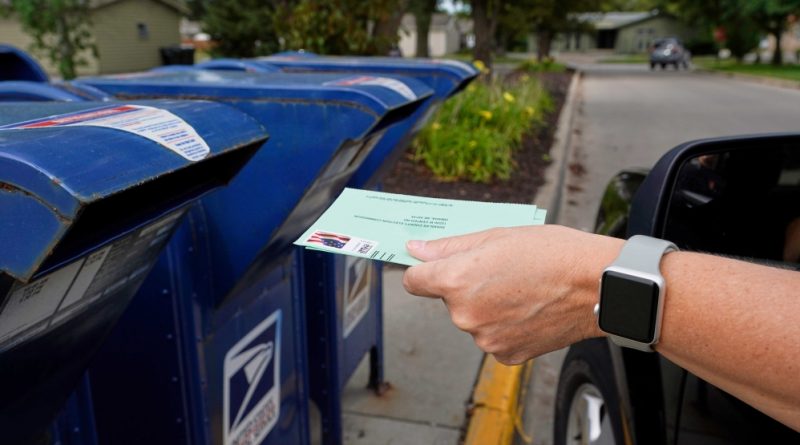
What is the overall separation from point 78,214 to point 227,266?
3.27ft

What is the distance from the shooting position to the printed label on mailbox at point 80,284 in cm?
111

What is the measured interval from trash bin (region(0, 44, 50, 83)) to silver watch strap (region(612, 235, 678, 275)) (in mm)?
2086

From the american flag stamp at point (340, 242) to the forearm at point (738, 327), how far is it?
53cm

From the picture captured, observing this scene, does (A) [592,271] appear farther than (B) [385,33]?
No

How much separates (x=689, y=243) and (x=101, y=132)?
5.24 feet

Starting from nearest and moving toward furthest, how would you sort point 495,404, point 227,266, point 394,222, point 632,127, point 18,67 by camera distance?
1. point 394,222
2. point 227,266
3. point 18,67
4. point 495,404
5. point 632,127

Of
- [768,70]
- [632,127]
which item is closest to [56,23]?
[632,127]

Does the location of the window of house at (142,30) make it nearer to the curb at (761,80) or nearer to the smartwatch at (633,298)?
the curb at (761,80)

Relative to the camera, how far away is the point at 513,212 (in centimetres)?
144

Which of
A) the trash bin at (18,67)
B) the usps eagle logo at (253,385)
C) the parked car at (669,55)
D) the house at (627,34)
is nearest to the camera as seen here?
the usps eagle logo at (253,385)

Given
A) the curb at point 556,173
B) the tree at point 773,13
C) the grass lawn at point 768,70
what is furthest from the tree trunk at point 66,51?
the tree at point 773,13

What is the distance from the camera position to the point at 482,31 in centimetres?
1995

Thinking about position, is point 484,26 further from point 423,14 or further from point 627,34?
point 627,34

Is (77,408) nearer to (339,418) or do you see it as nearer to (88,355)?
(88,355)
